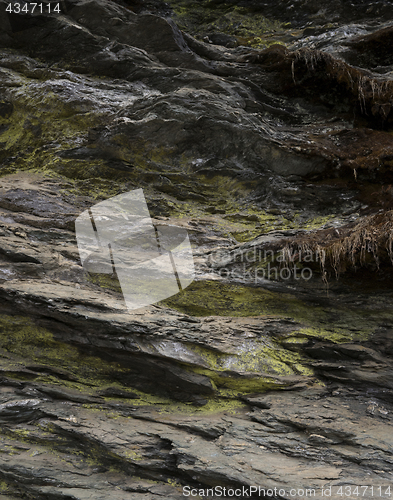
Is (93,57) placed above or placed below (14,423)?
above

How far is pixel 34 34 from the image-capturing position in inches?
359

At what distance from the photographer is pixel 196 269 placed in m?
5.95

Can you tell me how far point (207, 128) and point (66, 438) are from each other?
626 cm

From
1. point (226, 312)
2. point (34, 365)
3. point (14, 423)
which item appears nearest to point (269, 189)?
point (226, 312)

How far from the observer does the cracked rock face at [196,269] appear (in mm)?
3865

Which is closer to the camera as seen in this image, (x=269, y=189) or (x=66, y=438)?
(x=66, y=438)

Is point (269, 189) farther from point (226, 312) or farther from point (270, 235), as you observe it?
point (226, 312)

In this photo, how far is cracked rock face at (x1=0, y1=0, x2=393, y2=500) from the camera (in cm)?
387

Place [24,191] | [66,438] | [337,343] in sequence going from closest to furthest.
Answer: [66,438]
[337,343]
[24,191]

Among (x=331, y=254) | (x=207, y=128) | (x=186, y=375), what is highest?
(x=207, y=128)

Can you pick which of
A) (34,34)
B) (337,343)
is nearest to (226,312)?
(337,343)

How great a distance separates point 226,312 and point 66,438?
9.31 ft

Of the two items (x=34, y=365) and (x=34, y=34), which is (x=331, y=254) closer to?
(x=34, y=365)

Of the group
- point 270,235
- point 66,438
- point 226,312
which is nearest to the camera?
point 66,438
